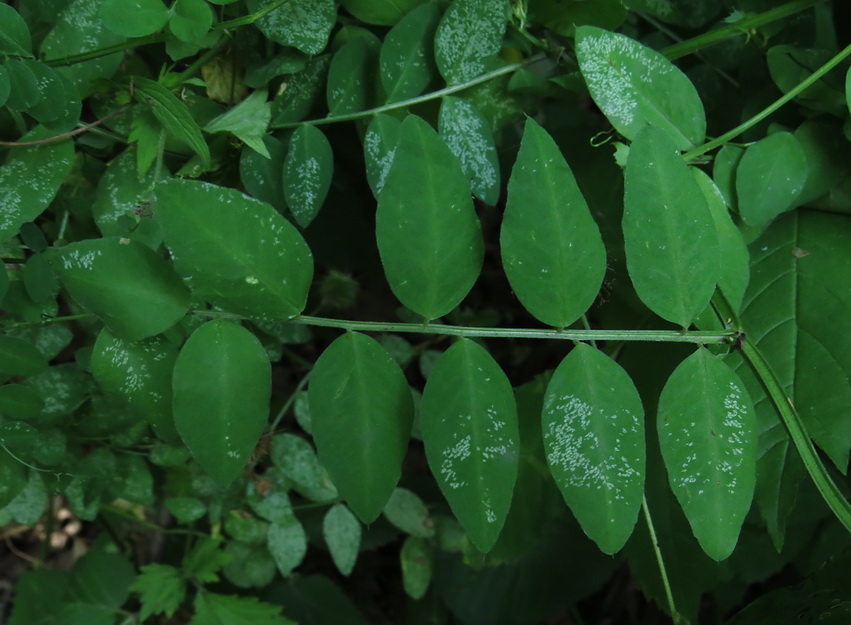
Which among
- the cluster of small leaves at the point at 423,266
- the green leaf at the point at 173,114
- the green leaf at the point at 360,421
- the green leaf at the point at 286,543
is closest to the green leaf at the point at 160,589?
the cluster of small leaves at the point at 423,266

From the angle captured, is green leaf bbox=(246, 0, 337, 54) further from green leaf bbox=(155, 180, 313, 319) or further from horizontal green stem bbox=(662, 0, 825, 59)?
horizontal green stem bbox=(662, 0, 825, 59)

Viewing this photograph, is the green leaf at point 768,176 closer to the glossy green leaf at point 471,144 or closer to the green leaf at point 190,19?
the glossy green leaf at point 471,144

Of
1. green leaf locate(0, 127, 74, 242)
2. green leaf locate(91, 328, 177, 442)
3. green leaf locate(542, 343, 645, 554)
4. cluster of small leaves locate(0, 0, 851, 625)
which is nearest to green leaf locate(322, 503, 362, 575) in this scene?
cluster of small leaves locate(0, 0, 851, 625)

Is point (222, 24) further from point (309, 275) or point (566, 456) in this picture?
point (566, 456)

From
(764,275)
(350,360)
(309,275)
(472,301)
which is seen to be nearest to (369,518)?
(350,360)

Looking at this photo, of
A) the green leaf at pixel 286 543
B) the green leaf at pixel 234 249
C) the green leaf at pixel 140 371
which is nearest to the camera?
the green leaf at pixel 234 249

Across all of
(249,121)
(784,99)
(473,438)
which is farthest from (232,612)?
(784,99)

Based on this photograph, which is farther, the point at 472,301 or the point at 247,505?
the point at 472,301
